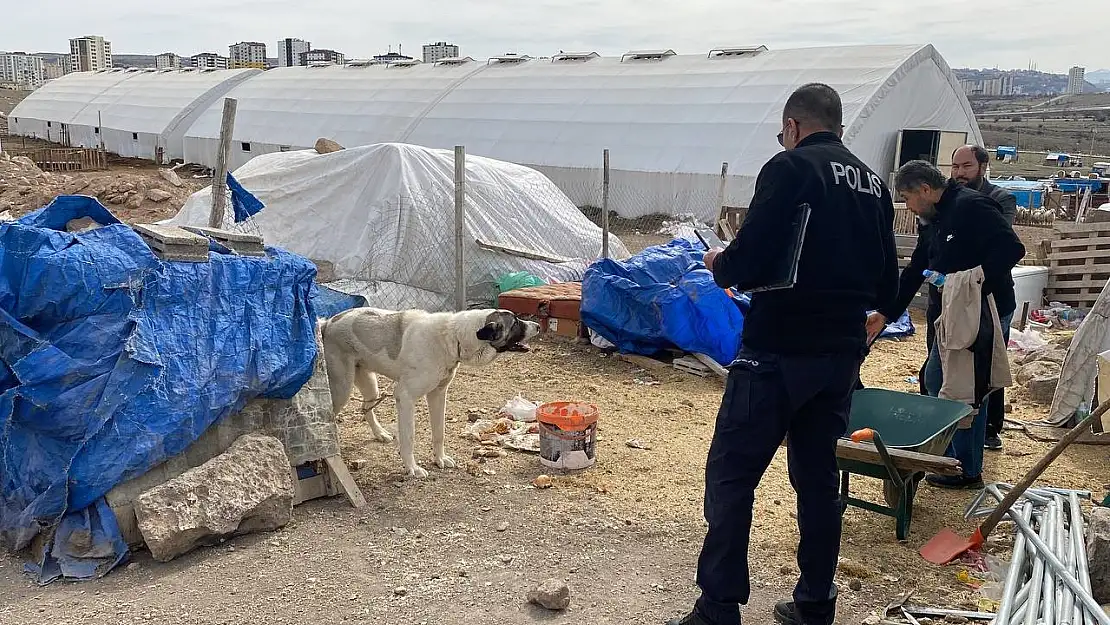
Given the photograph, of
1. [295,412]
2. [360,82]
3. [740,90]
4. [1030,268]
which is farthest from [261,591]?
[360,82]

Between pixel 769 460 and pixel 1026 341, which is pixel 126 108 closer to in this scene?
pixel 1026 341

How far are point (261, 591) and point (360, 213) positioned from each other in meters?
7.24

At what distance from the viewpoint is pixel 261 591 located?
12.9ft

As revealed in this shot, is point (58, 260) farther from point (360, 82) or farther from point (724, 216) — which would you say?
point (360, 82)

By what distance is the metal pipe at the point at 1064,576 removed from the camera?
9.99 feet

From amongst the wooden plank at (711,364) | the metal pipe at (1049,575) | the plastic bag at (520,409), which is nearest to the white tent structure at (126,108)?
the wooden plank at (711,364)

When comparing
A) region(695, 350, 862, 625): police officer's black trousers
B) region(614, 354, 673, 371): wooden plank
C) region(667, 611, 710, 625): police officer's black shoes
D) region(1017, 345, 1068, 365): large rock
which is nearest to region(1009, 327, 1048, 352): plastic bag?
region(1017, 345, 1068, 365): large rock

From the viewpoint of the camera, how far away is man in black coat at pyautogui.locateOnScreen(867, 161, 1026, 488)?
16.3 ft

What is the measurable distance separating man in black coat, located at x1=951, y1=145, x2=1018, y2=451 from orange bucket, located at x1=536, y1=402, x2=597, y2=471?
255cm

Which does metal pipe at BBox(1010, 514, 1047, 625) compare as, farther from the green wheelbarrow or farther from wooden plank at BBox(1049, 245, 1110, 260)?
wooden plank at BBox(1049, 245, 1110, 260)

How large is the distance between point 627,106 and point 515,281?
1124 cm

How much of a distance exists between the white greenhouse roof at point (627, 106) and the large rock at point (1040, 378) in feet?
32.4

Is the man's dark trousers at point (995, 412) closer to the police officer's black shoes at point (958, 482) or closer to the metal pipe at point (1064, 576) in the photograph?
the police officer's black shoes at point (958, 482)

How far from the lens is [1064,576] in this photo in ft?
10.9
